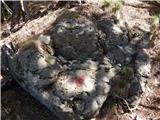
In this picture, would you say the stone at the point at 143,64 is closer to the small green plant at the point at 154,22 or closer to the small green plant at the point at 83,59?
the small green plant at the point at 154,22

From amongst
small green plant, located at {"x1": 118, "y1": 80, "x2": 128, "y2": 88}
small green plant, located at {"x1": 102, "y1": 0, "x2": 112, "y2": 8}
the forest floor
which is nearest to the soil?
the forest floor

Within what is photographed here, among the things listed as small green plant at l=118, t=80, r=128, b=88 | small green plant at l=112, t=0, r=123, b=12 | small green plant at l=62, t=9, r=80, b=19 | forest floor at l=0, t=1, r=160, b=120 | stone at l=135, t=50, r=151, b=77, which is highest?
small green plant at l=62, t=9, r=80, b=19

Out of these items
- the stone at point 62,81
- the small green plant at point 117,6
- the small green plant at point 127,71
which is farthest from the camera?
the small green plant at point 117,6

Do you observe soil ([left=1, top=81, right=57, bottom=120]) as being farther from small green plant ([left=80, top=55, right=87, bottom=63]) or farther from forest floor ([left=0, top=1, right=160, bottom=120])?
small green plant ([left=80, top=55, right=87, bottom=63])

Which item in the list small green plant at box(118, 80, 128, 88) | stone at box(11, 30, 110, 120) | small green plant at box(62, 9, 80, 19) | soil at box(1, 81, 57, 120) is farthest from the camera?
small green plant at box(62, 9, 80, 19)

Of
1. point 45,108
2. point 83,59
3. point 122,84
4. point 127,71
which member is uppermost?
point 83,59

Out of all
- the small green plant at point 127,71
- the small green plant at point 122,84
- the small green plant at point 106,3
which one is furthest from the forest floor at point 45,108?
the small green plant at point 106,3

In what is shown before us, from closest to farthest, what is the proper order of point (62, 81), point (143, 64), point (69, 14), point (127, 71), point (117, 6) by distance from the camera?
point (62, 81) → point (127, 71) → point (143, 64) → point (69, 14) → point (117, 6)

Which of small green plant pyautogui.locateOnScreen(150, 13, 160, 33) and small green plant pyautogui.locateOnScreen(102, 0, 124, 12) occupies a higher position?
small green plant pyautogui.locateOnScreen(102, 0, 124, 12)

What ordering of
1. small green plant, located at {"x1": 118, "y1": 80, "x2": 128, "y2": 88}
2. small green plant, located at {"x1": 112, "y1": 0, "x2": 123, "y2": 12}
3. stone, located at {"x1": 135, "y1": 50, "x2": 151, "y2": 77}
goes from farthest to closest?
small green plant, located at {"x1": 112, "y1": 0, "x2": 123, "y2": 12} → stone, located at {"x1": 135, "y1": 50, "x2": 151, "y2": 77} → small green plant, located at {"x1": 118, "y1": 80, "x2": 128, "y2": 88}

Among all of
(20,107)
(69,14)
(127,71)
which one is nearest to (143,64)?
(127,71)

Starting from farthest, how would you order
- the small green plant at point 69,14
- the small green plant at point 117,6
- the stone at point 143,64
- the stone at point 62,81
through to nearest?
the small green plant at point 117,6, the small green plant at point 69,14, the stone at point 143,64, the stone at point 62,81

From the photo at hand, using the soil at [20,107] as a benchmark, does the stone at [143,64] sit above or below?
above

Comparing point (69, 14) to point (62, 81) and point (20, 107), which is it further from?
point (20, 107)
